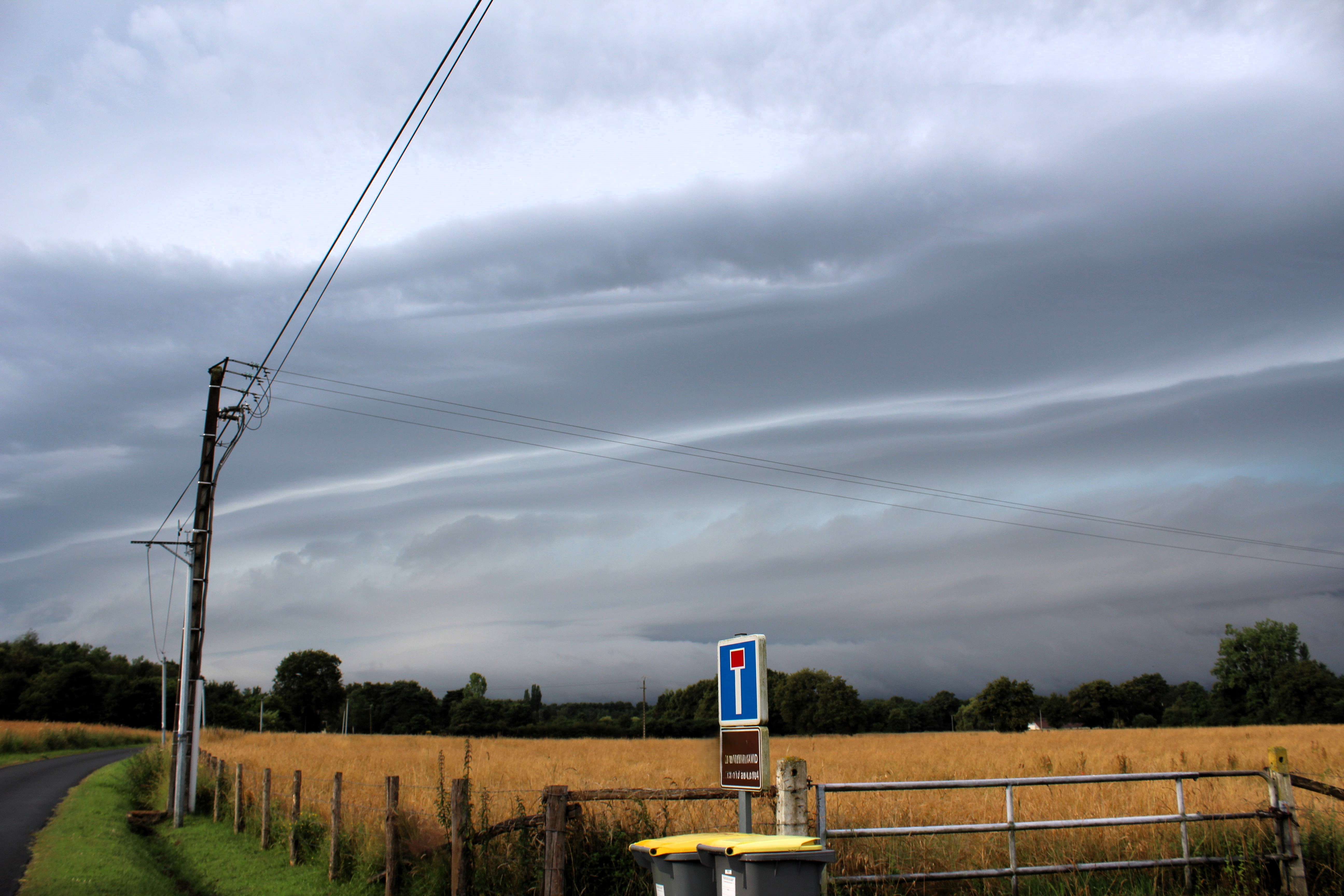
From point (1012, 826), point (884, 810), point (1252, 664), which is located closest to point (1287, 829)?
point (1012, 826)

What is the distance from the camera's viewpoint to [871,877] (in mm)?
7145

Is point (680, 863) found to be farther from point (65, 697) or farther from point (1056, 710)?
point (1056, 710)

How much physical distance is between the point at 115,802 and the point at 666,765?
13949mm

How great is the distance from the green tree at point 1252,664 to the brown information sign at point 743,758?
4204 inches

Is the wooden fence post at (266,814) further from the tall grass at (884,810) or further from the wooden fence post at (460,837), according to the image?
the wooden fence post at (460,837)

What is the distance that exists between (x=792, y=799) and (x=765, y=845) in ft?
4.77

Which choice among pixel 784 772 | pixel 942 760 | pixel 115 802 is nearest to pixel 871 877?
pixel 784 772

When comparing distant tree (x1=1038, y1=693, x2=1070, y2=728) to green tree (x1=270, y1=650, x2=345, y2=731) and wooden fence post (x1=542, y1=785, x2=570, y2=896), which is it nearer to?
green tree (x1=270, y1=650, x2=345, y2=731)

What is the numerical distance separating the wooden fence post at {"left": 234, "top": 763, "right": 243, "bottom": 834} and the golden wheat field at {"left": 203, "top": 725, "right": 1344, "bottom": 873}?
1.80ft

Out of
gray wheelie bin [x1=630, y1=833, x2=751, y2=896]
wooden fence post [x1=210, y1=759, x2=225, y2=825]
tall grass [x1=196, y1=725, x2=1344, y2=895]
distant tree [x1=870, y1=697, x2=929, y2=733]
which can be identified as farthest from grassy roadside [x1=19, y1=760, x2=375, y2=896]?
distant tree [x1=870, y1=697, x2=929, y2=733]

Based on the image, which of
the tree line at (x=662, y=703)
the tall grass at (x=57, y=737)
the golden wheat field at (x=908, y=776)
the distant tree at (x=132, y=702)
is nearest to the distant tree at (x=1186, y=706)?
the tree line at (x=662, y=703)

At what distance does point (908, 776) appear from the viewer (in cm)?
2062

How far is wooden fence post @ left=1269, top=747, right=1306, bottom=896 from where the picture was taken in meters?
8.38

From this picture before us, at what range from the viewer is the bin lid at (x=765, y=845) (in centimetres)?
534
